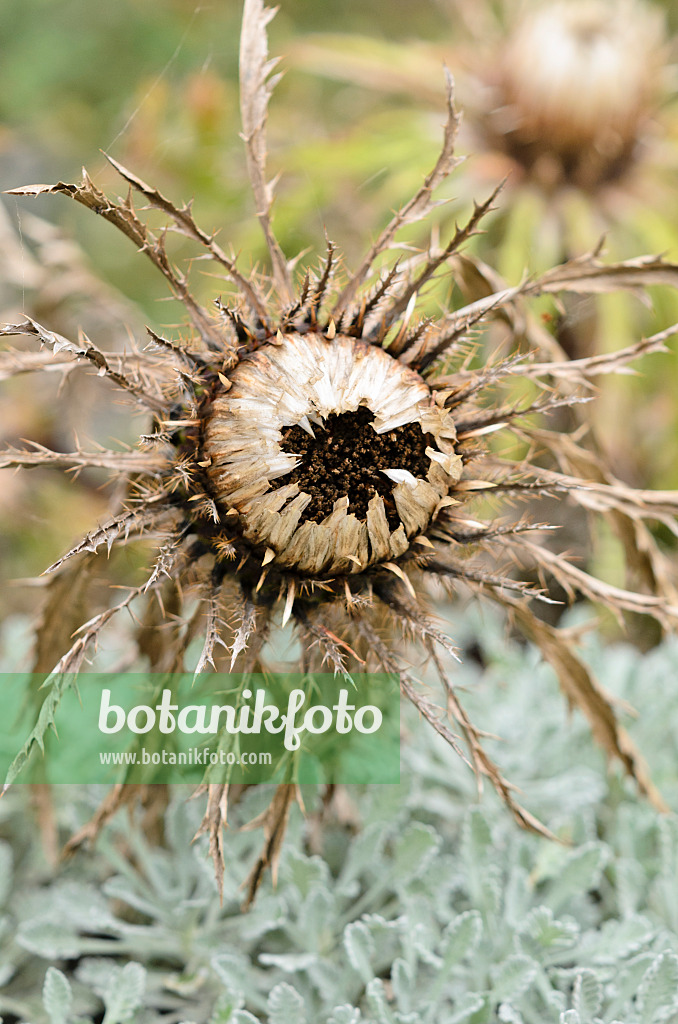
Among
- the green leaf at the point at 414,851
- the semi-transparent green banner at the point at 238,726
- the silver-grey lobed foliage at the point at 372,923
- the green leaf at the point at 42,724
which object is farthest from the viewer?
the green leaf at the point at 414,851

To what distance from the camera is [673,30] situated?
296 cm

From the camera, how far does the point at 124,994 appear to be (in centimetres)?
98

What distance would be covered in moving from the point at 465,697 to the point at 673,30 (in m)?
2.69

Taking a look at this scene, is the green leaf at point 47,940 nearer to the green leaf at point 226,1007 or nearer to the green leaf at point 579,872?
the green leaf at point 226,1007

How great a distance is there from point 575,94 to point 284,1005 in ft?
5.33

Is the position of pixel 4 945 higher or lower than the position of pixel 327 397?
lower

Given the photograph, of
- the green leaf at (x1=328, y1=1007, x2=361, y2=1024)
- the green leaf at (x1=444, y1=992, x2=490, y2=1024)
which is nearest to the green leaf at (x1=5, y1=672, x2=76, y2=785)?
the green leaf at (x1=328, y1=1007, x2=361, y2=1024)

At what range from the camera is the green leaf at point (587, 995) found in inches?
38.4

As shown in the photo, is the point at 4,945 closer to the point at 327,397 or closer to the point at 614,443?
the point at 327,397

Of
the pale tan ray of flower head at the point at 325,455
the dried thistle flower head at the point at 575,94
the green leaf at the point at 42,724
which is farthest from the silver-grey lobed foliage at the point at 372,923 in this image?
the dried thistle flower head at the point at 575,94

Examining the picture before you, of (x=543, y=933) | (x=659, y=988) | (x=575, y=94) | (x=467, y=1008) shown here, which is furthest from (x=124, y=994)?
(x=575, y=94)

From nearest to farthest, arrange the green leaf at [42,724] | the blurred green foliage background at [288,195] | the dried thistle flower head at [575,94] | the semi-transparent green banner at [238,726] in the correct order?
the green leaf at [42,724]
the semi-transparent green banner at [238,726]
the blurred green foliage background at [288,195]
the dried thistle flower head at [575,94]

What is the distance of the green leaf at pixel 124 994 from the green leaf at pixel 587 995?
502mm

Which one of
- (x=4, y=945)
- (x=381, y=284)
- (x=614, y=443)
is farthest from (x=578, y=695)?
(x=614, y=443)
